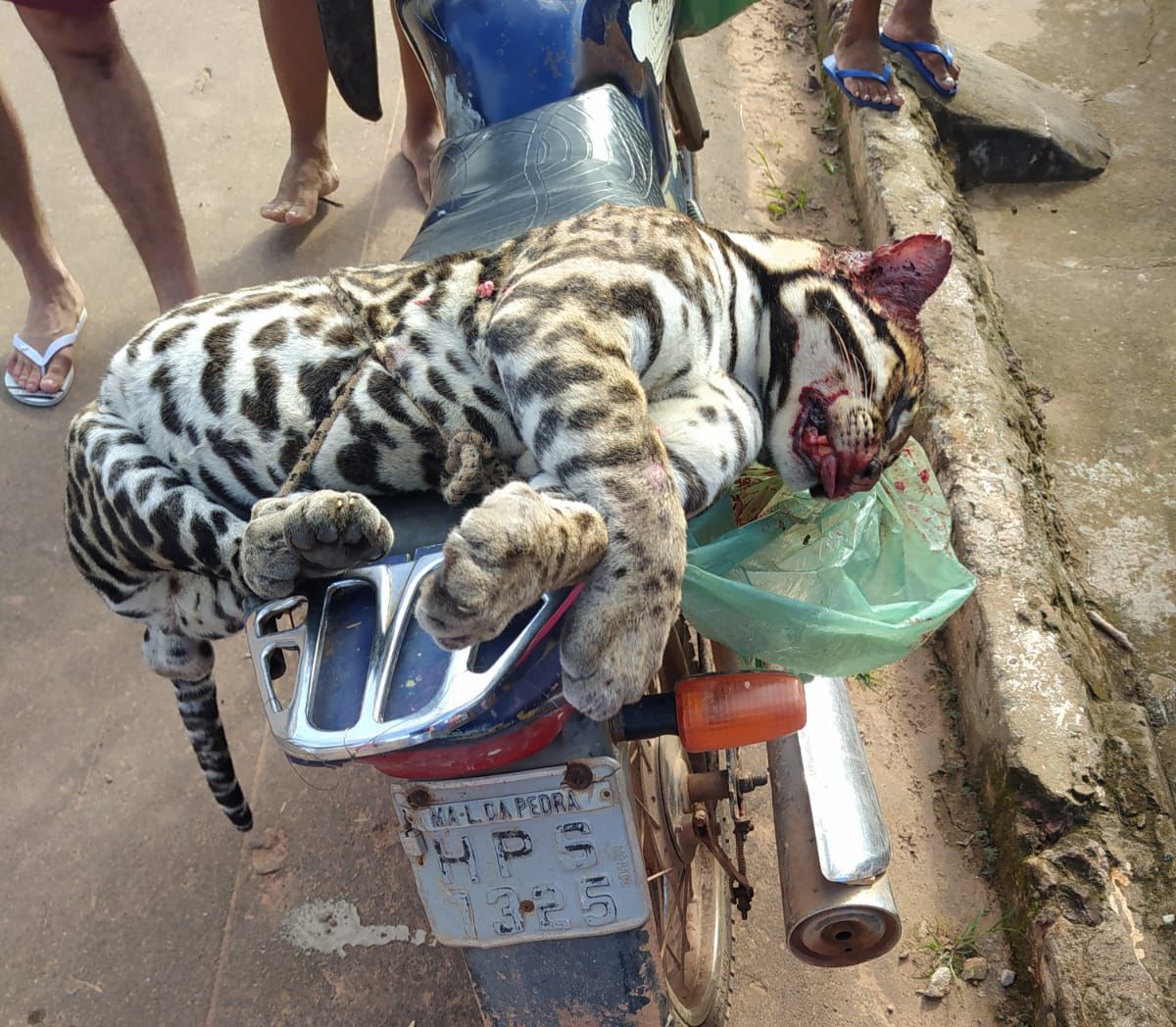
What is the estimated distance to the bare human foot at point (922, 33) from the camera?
4.61 meters

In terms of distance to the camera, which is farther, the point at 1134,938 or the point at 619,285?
the point at 1134,938

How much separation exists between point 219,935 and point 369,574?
1.44 metres

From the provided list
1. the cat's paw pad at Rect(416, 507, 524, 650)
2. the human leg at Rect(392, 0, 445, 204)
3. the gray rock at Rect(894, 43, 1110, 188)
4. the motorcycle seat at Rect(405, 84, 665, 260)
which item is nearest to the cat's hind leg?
the cat's paw pad at Rect(416, 507, 524, 650)

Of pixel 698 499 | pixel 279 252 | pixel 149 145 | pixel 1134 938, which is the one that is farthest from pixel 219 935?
pixel 279 252

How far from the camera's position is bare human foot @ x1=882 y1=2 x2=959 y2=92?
461cm

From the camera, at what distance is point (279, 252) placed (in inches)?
161

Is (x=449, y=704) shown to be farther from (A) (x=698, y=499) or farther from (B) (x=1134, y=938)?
(B) (x=1134, y=938)

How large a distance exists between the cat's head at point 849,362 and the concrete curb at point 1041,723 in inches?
37.0

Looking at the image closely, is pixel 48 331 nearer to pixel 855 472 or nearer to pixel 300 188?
pixel 300 188

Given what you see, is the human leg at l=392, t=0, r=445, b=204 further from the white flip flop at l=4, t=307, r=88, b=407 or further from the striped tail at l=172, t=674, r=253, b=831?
the striped tail at l=172, t=674, r=253, b=831

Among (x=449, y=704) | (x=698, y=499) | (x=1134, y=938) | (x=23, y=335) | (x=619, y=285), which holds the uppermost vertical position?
(x=619, y=285)

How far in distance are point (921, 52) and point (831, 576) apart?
361cm

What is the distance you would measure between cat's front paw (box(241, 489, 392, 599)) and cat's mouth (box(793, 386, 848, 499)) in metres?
0.79

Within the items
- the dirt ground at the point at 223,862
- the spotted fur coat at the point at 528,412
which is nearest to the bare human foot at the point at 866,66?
the dirt ground at the point at 223,862
